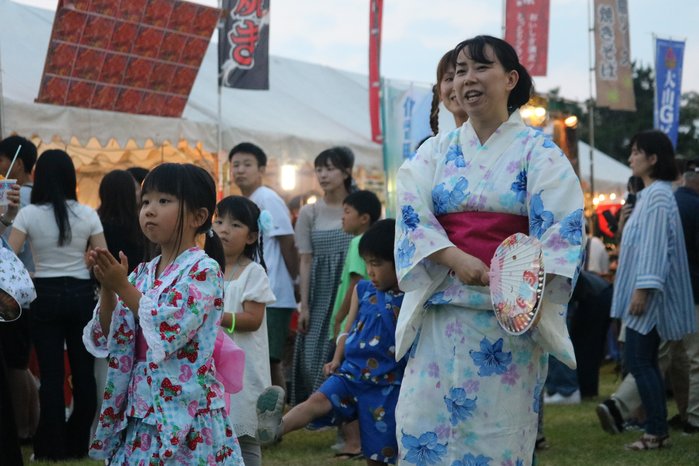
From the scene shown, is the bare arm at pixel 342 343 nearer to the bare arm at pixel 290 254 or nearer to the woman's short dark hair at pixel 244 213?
the woman's short dark hair at pixel 244 213

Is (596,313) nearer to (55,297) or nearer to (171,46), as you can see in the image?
Answer: (171,46)

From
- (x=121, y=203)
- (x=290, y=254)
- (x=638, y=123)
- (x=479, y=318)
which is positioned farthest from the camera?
(x=638, y=123)

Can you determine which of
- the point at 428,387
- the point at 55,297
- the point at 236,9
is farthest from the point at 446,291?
the point at 236,9

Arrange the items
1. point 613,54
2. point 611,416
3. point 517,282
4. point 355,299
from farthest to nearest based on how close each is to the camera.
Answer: point 613,54 → point 611,416 → point 355,299 → point 517,282

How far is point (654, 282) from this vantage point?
612 centimetres

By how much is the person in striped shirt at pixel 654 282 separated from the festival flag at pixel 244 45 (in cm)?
569

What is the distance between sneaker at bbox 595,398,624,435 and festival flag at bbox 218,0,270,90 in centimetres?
580

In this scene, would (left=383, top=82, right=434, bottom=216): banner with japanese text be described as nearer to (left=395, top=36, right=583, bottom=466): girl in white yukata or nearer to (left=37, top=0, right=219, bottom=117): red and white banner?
(left=37, top=0, right=219, bottom=117): red and white banner

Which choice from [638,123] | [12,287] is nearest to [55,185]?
[12,287]

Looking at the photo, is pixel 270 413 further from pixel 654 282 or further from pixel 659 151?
pixel 659 151

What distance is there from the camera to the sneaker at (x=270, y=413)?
14.0 feet

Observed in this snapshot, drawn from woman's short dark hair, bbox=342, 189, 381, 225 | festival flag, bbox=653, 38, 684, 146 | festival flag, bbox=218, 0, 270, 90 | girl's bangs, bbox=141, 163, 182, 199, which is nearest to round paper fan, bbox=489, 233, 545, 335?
girl's bangs, bbox=141, 163, 182, 199

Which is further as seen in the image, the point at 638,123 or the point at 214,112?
the point at 638,123

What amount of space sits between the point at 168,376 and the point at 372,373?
5.19 ft
